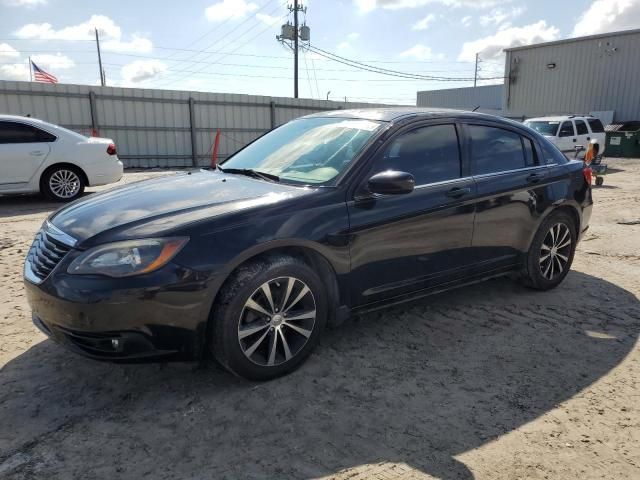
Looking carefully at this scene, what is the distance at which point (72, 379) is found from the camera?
2.94 metres

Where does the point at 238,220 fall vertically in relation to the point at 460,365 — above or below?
above

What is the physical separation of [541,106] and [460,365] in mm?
30613

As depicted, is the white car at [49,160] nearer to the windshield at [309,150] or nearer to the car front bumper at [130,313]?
the windshield at [309,150]

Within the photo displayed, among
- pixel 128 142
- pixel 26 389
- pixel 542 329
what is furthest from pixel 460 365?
Answer: pixel 128 142

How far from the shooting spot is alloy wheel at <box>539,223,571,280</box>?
4395mm

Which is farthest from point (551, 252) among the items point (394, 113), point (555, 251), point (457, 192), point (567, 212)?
point (394, 113)

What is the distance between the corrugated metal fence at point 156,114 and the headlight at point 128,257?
14.9 m

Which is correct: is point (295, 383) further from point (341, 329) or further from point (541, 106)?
point (541, 106)

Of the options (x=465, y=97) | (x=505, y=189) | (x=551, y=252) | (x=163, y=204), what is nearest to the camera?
(x=163, y=204)

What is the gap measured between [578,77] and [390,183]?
29998 millimetres

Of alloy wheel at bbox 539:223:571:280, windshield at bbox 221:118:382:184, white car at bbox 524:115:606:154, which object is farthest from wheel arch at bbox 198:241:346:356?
white car at bbox 524:115:606:154

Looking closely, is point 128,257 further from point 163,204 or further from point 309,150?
point 309,150

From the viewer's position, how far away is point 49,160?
8516 millimetres

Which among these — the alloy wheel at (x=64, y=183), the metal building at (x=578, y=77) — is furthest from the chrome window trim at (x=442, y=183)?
the metal building at (x=578, y=77)
